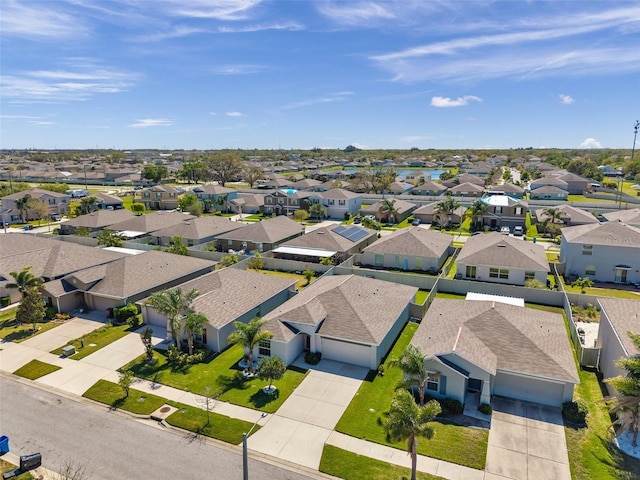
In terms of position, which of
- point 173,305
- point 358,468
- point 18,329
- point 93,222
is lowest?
point 358,468

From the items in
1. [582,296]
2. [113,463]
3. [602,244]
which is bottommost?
[113,463]

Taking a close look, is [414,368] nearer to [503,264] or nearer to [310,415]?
[310,415]

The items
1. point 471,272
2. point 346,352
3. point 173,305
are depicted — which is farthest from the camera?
point 471,272

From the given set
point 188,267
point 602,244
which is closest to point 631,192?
point 602,244

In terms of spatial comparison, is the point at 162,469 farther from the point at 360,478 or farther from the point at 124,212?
the point at 124,212

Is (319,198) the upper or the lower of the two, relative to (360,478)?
upper

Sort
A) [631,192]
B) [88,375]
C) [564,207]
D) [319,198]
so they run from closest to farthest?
[88,375] → [564,207] → [319,198] → [631,192]

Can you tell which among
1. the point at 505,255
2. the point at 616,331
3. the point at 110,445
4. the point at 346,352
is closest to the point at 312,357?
the point at 346,352
